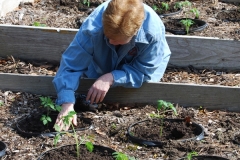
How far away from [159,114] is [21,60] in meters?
1.91

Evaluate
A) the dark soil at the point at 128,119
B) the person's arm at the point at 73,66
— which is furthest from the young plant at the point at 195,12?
the person's arm at the point at 73,66

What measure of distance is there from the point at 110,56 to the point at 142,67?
0.98ft

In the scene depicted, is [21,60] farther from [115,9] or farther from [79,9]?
[115,9]

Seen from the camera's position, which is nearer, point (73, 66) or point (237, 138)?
point (237, 138)

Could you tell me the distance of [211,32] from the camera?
6613 millimetres

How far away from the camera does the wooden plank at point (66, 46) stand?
5832mm

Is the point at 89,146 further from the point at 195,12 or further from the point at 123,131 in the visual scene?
the point at 195,12

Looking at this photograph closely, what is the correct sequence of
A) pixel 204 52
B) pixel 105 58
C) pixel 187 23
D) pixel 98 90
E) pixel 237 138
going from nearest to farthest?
pixel 237 138
pixel 98 90
pixel 105 58
pixel 204 52
pixel 187 23

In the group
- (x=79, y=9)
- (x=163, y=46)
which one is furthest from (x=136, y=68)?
(x=79, y=9)

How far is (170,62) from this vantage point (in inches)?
235

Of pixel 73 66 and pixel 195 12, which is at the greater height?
pixel 73 66

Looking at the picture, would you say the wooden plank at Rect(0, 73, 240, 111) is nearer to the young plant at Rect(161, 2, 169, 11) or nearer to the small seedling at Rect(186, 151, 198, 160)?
the small seedling at Rect(186, 151, 198, 160)

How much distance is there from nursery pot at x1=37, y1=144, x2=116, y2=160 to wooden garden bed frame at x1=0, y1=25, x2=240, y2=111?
102cm

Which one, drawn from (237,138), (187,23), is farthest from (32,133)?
(187,23)
